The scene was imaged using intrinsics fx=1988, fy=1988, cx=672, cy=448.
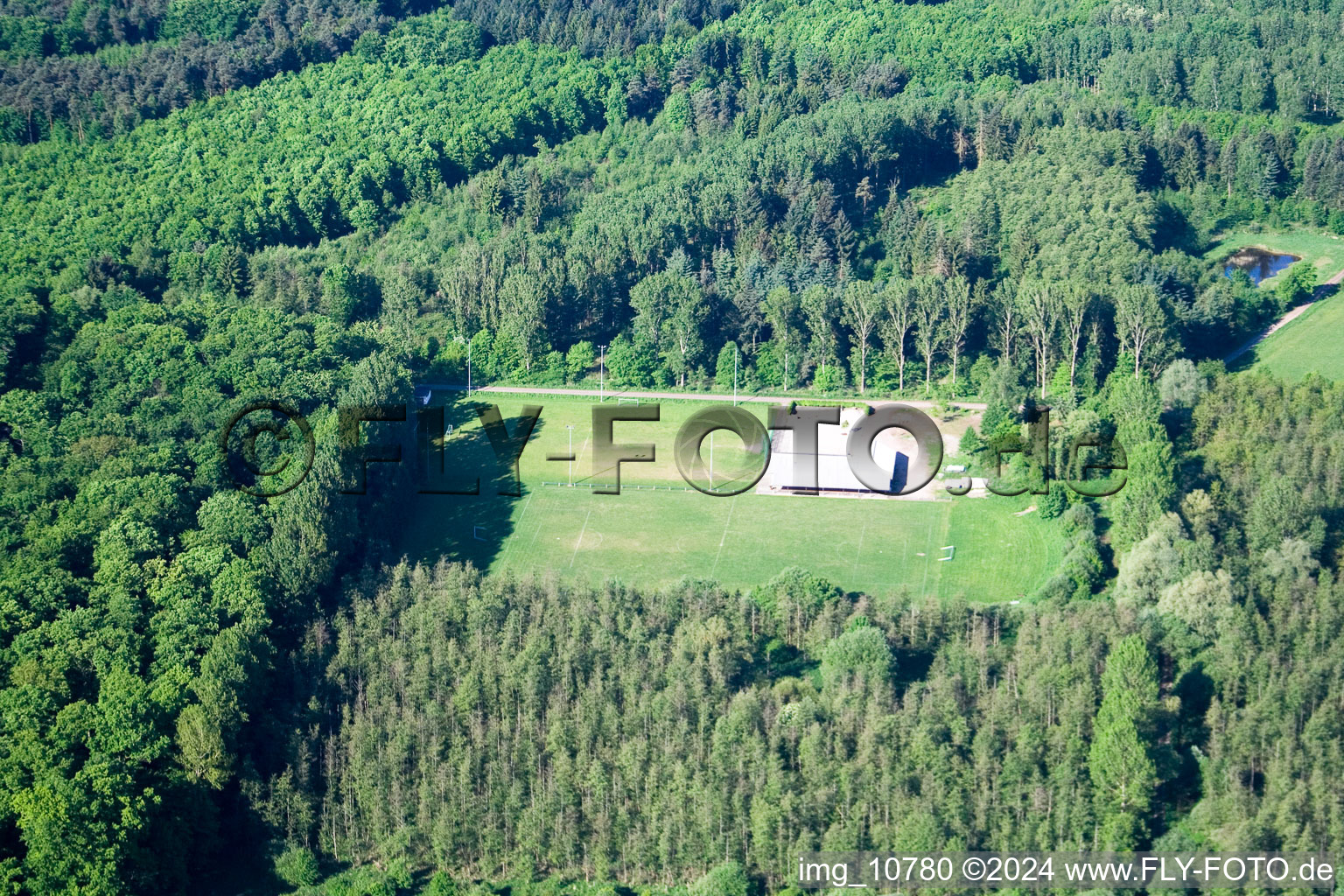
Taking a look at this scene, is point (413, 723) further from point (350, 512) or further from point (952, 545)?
point (952, 545)

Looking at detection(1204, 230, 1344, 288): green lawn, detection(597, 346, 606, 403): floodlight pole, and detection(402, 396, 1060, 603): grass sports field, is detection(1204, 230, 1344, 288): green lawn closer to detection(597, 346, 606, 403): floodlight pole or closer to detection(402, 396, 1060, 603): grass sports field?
detection(402, 396, 1060, 603): grass sports field

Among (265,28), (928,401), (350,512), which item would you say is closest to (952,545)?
(928,401)

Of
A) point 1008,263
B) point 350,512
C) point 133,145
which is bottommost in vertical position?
point 350,512

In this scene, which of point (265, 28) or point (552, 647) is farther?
point (265, 28)

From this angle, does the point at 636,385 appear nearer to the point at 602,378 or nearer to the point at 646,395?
the point at 646,395

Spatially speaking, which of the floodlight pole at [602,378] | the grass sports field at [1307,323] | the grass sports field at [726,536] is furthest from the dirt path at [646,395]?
the grass sports field at [1307,323]

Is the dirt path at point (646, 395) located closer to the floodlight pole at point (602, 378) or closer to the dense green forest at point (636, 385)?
the floodlight pole at point (602, 378)

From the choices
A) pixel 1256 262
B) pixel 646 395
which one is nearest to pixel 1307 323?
pixel 1256 262
